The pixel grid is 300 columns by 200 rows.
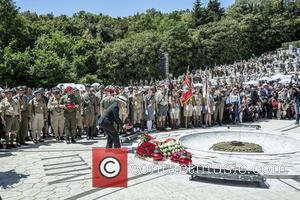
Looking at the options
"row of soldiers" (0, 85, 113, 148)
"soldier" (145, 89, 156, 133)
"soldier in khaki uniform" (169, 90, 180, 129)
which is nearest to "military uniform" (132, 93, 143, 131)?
"soldier" (145, 89, 156, 133)

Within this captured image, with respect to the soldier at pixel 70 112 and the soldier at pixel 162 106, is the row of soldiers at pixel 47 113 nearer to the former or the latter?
the soldier at pixel 70 112

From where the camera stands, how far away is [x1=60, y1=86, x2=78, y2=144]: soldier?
45.5 feet

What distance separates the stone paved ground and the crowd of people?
2.39 m

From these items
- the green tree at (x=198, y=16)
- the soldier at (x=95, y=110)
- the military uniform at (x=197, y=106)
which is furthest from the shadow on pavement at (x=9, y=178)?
the green tree at (x=198, y=16)

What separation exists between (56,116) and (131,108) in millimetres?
3245

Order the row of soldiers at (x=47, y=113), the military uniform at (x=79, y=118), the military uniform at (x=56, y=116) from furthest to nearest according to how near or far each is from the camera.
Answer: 1. the military uniform at (x=79, y=118)
2. the military uniform at (x=56, y=116)
3. the row of soldiers at (x=47, y=113)

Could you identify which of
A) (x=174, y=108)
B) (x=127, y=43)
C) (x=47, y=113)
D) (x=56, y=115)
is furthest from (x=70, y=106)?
(x=127, y=43)

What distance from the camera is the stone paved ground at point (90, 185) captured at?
308 inches

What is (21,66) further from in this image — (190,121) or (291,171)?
(291,171)

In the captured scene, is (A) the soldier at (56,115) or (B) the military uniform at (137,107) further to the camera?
(B) the military uniform at (137,107)

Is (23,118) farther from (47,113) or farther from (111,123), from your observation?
(111,123)

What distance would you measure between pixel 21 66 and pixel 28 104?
73.6 ft

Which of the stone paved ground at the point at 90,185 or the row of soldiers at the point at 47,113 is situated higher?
the row of soldiers at the point at 47,113

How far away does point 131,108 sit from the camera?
1614 cm
